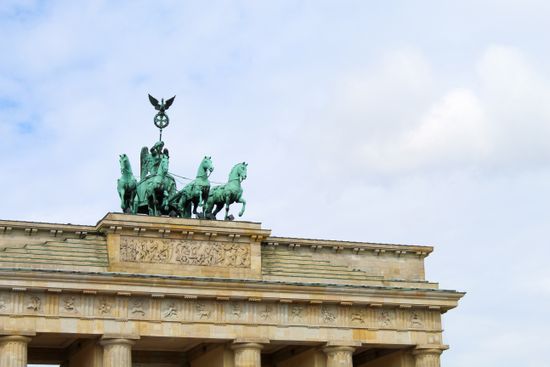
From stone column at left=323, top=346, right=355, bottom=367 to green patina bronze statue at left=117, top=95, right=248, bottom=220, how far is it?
663cm

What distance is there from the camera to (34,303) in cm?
4219

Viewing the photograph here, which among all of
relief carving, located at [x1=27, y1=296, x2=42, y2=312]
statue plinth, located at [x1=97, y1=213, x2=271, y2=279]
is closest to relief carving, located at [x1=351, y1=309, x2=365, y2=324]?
statue plinth, located at [x1=97, y1=213, x2=271, y2=279]

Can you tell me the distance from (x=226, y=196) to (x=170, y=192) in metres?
2.25

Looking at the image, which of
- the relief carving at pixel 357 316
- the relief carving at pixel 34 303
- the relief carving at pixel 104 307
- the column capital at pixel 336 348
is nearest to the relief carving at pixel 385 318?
the relief carving at pixel 357 316

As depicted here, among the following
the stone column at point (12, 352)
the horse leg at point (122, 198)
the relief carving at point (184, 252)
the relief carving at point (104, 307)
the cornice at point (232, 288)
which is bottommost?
the stone column at point (12, 352)

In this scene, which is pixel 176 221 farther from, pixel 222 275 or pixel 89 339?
pixel 89 339

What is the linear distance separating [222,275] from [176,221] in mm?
2760

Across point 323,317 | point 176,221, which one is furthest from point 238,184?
point 323,317

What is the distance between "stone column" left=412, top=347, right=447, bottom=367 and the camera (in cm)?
4722

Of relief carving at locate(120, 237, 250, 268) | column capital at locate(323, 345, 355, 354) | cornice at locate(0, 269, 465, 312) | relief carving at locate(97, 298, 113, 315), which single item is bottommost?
column capital at locate(323, 345, 355, 354)

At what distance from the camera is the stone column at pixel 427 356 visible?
155 ft

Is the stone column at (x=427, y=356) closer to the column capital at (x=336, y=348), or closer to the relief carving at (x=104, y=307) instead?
the column capital at (x=336, y=348)

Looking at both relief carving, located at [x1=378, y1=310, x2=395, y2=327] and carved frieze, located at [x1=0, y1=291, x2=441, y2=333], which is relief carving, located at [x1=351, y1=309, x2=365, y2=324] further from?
relief carving, located at [x1=378, y1=310, x2=395, y2=327]

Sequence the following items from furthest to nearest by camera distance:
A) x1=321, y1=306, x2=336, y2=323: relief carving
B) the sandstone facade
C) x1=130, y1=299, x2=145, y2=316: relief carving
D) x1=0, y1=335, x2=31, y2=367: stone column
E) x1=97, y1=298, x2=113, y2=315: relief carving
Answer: x1=321, y1=306, x2=336, y2=323: relief carving < x1=130, y1=299, x2=145, y2=316: relief carving < x1=97, y1=298, x2=113, y2=315: relief carving < the sandstone facade < x1=0, y1=335, x2=31, y2=367: stone column
